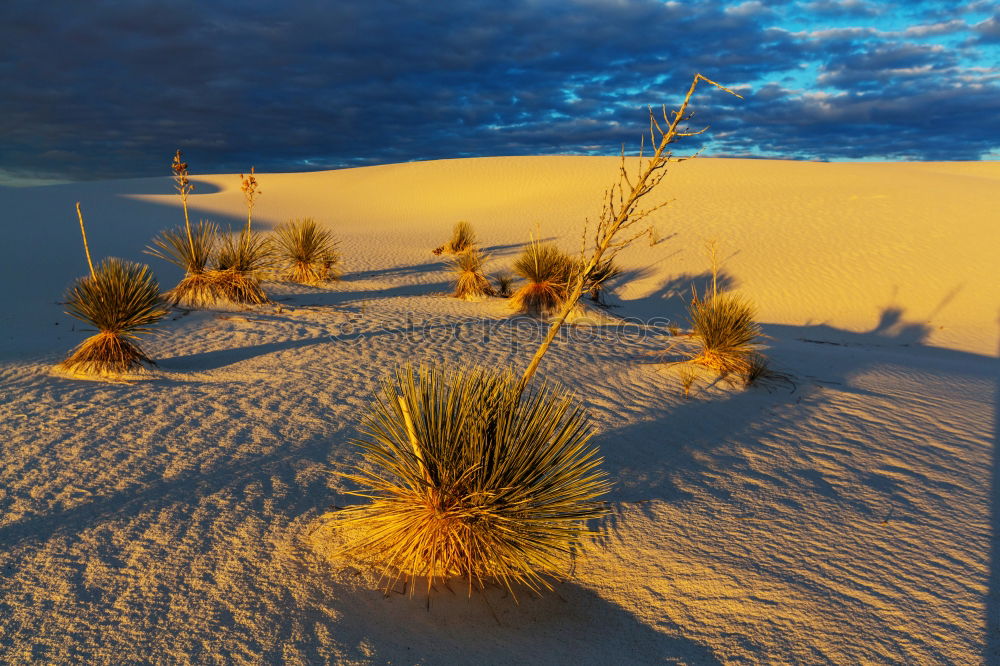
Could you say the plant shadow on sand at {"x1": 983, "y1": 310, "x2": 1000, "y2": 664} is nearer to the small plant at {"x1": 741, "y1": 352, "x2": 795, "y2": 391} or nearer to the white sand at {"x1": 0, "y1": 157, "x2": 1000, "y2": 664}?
the white sand at {"x1": 0, "y1": 157, "x2": 1000, "y2": 664}

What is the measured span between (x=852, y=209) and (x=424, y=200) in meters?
21.2

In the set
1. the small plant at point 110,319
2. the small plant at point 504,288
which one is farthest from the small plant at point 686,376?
the small plant at point 110,319

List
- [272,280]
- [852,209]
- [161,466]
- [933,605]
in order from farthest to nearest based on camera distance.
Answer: [852,209], [272,280], [161,466], [933,605]

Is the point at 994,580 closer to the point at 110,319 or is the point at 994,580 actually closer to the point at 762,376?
the point at 762,376

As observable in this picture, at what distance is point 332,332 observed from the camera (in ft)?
→ 26.6

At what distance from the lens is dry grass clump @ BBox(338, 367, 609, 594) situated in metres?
3.10

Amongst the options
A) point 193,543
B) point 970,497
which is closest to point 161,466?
point 193,543

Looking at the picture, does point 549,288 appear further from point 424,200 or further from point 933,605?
point 424,200

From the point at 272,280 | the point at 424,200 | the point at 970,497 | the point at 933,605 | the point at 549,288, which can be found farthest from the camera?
the point at 424,200

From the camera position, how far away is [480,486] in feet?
10.1

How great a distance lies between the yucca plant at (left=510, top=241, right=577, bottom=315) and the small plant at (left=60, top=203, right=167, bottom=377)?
5896 millimetres

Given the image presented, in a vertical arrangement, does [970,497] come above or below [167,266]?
below

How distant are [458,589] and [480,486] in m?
0.65

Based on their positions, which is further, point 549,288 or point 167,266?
point 167,266
